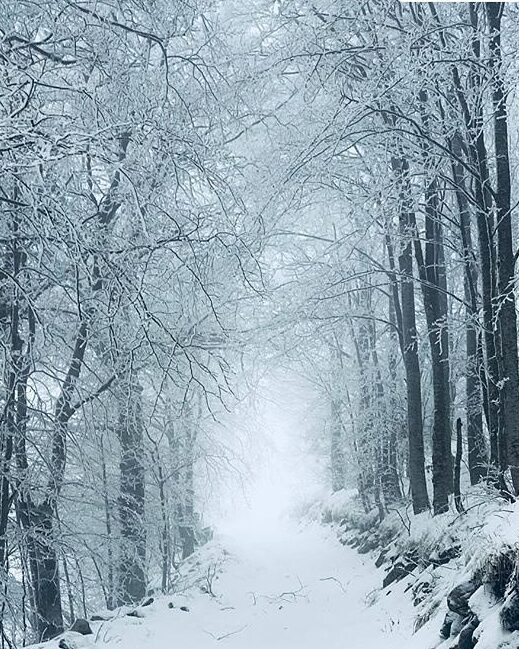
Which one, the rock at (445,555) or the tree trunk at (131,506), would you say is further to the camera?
the tree trunk at (131,506)

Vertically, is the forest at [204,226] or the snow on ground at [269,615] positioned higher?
the forest at [204,226]

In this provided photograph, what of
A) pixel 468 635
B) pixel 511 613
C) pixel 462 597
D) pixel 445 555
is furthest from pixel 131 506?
pixel 511 613

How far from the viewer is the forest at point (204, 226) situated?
4746 millimetres

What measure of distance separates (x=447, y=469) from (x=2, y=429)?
22.8 feet

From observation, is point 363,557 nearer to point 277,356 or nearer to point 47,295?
point 277,356

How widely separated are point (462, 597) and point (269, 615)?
5127 mm

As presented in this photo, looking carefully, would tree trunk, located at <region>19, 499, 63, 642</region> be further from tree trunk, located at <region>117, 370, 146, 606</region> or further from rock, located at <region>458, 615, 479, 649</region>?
rock, located at <region>458, 615, 479, 649</region>

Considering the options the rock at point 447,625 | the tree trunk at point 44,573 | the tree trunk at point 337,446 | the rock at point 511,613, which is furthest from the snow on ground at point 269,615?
the tree trunk at point 337,446

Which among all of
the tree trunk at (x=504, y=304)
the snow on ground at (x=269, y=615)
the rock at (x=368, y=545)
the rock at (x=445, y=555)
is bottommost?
the rock at (x=368, y=545)

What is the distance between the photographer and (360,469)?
17438 millimetres

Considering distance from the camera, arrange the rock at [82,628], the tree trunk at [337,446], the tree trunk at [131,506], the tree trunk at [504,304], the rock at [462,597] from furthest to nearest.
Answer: the tree trunk at [337,446]
the tree trunk at [131,506]
the rock at [82,628]
the tree trunk at [504,304]
the rock at [462,597]

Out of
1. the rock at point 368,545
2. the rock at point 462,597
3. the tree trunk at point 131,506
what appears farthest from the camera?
the rock at point 368,545

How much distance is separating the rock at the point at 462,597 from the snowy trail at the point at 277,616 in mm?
1053

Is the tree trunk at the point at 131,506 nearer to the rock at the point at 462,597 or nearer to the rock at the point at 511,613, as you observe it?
the rock at the point at 462,597
